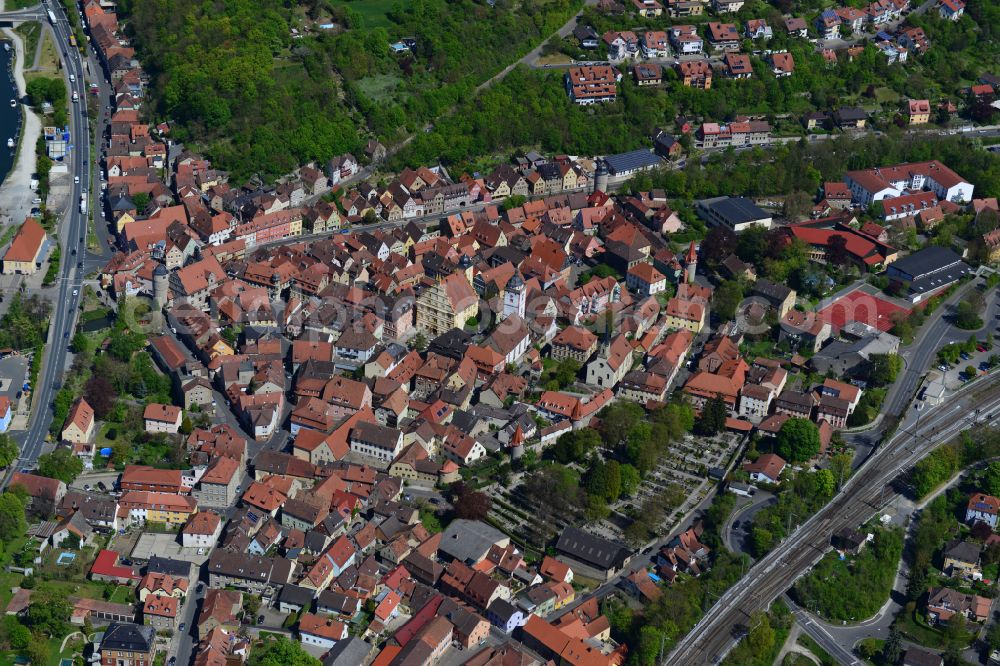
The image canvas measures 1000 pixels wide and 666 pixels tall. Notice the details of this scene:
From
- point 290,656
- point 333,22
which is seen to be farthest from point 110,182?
point 290,656

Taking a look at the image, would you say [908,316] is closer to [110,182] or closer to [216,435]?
[216,435]

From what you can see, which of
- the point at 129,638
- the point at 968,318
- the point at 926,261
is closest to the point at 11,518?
the point at 129,638

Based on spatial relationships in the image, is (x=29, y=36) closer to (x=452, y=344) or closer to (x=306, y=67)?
(x=306, y=67)

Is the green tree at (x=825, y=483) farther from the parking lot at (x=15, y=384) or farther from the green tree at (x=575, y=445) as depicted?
the parking lot at (x=15, y=384)

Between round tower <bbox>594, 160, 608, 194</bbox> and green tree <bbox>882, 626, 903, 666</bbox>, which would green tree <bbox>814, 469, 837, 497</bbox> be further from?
round tower <bbox>594, 160, 608, 194</bbox>

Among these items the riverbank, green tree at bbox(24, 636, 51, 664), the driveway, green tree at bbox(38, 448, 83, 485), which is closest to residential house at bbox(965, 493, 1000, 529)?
the driveway
